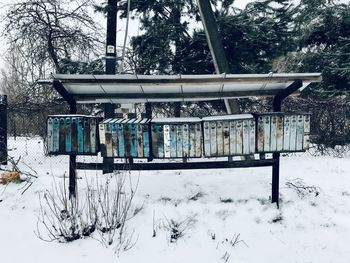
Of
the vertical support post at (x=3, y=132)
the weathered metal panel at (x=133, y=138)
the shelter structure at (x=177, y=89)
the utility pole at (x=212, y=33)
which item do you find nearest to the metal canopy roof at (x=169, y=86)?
the shelter structure at (x=177, y=89)

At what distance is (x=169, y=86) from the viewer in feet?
14.7

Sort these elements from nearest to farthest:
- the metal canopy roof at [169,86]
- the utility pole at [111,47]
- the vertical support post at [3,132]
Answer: the metal canopy roof at [169,86] < the utility pole at [111,47] < the vertical support post at [3,132]

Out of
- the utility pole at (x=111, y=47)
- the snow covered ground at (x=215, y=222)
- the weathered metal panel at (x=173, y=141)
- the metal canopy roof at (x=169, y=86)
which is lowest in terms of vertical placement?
the snow covered ground at (x=215, y=222)

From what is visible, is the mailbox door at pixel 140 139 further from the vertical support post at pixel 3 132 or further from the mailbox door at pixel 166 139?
the vertical support post at pixel 3 132

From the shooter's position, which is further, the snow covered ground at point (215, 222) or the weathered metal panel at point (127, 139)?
the weathered metal panel at point (127, 139)

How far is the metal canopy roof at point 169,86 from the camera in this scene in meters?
4.18

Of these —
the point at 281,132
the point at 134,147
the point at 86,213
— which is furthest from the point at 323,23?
the point at 86,213

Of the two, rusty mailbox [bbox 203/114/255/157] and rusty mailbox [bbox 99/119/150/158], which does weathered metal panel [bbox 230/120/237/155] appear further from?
rusty mailbox [bbox 99/119/150/158]

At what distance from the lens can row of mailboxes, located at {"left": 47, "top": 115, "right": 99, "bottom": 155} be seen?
4.41m

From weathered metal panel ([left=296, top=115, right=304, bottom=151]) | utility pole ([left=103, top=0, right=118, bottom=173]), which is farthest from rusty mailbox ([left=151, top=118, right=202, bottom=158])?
utility pole ([left=103, top=0, right=118, bottom=173])

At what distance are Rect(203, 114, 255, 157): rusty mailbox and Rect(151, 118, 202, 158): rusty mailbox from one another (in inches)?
4.8

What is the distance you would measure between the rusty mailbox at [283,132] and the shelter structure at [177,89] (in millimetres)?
167

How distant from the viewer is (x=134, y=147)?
4.38 metres

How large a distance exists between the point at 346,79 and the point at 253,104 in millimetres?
3594
